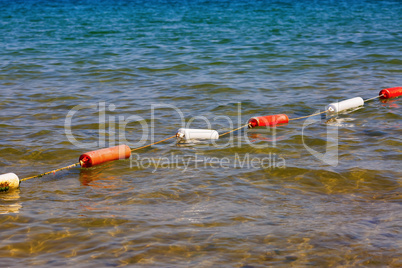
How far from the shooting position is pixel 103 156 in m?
7.58

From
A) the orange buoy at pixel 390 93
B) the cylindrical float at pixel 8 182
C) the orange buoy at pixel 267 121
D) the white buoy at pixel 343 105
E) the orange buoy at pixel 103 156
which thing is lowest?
the cylindrical float at pixel 8 182

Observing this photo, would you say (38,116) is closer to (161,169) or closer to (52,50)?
(161,169)

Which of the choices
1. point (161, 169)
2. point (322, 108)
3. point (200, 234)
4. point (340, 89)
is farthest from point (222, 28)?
point (200, 234)

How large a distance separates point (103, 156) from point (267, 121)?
137 inches

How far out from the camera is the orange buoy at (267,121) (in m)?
9.50

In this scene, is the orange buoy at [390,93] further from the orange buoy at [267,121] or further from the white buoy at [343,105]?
the orange buoy at [267,121]

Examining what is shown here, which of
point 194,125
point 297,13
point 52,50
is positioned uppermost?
point 297,13

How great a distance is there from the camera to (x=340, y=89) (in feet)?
41.0

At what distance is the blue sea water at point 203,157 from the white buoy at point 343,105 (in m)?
0.14

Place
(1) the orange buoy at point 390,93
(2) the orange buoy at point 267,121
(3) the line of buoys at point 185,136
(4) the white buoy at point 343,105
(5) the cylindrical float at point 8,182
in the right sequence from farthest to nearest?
(1) the orange buoy at point 390,93 → (4) the white buoy at point 343,105 → (2) the orange buoy at point 267,121 → (3) the line of buoys at point 185,136 → (5) the cylindrical float at point 8,182

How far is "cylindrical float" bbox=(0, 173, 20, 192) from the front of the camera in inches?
256

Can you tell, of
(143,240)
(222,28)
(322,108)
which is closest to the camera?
(143,240)

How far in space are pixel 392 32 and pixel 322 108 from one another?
12336 millimetres

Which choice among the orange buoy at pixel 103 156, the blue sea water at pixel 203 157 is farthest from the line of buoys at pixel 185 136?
the blue sea water at pixel 203 157
